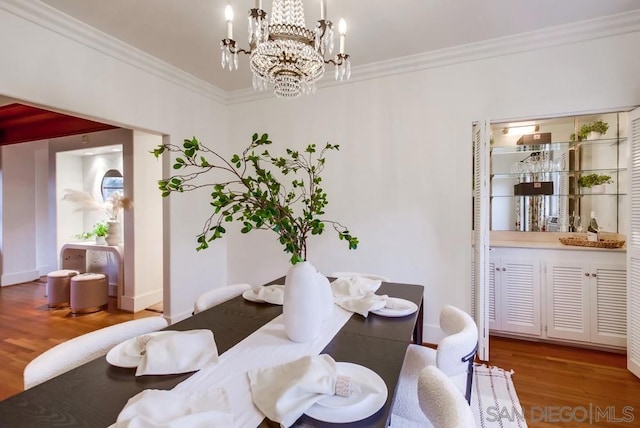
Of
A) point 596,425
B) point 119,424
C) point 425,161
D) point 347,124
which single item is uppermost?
point 347,124

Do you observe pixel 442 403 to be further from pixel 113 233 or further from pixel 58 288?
pixel 58 288

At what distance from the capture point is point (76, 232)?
570 cm

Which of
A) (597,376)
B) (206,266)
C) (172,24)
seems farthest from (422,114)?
(206,266)

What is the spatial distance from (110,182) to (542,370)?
21.8 ft

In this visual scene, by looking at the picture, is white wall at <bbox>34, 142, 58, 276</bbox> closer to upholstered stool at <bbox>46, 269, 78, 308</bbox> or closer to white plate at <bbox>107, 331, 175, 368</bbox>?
upholstered stool at <bbox>46, 269, 78, 308</bbox>

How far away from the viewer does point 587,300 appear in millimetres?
2621

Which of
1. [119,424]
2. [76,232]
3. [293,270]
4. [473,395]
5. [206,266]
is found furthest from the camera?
[76,232]

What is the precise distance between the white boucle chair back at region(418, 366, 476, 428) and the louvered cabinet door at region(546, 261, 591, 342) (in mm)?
2470

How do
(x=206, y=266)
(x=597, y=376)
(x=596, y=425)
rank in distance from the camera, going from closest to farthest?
1. (x=596, y=425)
2. (x=597, y=376)
3. (x=206, y=266)

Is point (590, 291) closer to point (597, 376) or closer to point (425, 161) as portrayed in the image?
point (597, 376)

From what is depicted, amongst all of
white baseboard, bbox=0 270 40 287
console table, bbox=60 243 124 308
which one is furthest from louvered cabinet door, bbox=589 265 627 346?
white baseboard, bbox=0 270 40 287

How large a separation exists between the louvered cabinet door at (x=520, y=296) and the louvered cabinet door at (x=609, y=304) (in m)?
0.40

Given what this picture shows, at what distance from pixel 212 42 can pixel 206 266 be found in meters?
2.31

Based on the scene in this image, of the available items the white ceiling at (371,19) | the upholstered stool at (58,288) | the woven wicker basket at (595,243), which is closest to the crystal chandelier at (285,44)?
the white ceiling at (371,19)
